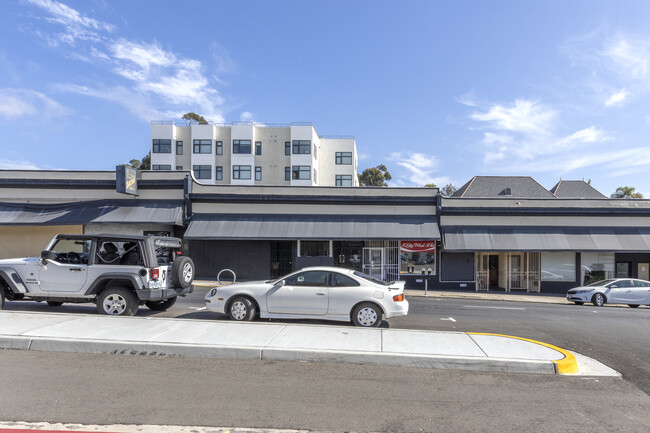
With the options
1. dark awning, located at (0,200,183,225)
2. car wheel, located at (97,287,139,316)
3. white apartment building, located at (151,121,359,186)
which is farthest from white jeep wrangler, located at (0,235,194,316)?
white apartment building, located at (151,121,359,186)

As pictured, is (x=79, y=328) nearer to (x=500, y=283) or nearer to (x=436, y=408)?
(x=436, y=408)

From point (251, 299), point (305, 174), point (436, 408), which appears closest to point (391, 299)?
point (251, 299)

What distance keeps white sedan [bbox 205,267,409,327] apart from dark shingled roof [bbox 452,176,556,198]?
23.7m

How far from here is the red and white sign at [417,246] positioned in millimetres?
22264

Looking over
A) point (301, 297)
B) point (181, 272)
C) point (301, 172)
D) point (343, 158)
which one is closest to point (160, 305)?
point (181, 272)

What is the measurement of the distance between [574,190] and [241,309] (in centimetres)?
3309

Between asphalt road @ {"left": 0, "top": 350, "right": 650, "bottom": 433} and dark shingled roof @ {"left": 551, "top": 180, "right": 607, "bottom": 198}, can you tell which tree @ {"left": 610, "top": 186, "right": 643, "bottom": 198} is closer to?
dark shingled roof @ {"left": 551, "top": 180, "right": 607, "bottom": 198}

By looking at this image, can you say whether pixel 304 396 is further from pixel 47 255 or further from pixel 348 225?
pixel 348 225

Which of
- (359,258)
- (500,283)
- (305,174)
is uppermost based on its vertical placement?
(305,174)

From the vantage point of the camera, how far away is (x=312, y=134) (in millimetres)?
41562

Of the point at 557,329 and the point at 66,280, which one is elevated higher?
the point at 66,280

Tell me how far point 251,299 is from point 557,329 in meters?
7.71

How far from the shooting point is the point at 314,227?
2220 centimetres

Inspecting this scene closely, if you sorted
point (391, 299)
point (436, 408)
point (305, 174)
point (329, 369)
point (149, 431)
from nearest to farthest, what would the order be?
point (149, 431), point (436, 408), point (329, 369), point (391, 299), point (305, 174)
